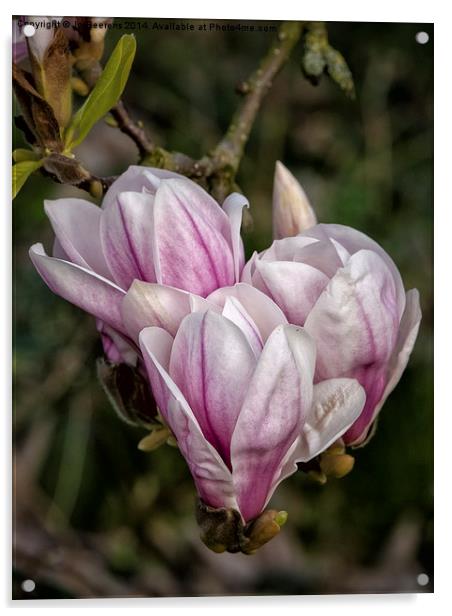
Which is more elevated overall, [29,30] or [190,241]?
[29,30]

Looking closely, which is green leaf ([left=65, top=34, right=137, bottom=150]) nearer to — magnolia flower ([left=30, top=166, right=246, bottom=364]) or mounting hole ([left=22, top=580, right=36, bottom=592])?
magnolia flower ([left=30, top=166, right=246, bottom=364])

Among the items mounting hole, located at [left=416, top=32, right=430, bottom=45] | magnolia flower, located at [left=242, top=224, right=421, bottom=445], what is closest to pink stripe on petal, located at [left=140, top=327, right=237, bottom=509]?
magnolia flower, located at [left=242, top=224, right=421, bottom=445]

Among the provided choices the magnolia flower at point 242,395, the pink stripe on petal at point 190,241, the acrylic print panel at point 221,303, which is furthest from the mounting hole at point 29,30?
the magnolia flower at point 242,395

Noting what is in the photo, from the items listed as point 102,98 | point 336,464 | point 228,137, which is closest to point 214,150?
point 228,137

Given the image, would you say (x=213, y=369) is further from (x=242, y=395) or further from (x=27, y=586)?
(x=27, y=586)

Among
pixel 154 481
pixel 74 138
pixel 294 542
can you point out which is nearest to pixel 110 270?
pixel 74 138

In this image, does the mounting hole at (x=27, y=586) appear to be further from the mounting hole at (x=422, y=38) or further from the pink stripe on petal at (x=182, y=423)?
the mounting hole at (x=422, y=38)

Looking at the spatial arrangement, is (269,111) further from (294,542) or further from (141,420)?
(294,542)
